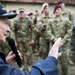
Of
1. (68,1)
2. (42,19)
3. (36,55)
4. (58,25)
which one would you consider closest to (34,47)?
(36,55)

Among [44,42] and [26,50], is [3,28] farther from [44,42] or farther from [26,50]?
[44,42]

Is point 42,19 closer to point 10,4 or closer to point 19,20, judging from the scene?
point 19,20

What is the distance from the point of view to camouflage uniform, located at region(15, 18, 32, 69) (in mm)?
8773

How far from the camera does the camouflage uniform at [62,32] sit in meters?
7.69

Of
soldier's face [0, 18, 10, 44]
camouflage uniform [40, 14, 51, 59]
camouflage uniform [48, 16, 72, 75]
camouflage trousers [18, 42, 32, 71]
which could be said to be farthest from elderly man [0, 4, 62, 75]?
camouflage uniform [40, 14, 51, 59]

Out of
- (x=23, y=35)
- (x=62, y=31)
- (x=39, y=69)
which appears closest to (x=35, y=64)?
(x=39, y=69)

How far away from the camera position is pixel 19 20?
29.0 feet

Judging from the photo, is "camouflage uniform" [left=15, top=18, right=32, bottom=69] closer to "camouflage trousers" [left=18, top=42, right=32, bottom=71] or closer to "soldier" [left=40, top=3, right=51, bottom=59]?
"camouflage trousers" [left=18, top=42, right=32, bottom=71]

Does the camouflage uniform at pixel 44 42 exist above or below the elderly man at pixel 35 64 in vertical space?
below

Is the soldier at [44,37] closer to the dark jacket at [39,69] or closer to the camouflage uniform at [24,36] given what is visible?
the camouflage uniform at [24,36]

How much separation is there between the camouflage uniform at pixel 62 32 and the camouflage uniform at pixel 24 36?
1.04 meters

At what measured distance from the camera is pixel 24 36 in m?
8.88

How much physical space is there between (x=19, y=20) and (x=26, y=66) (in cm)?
145

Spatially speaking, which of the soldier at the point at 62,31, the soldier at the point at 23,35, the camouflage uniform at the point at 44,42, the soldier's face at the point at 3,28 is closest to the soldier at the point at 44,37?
the camouflage uniform at the point at 44,42
